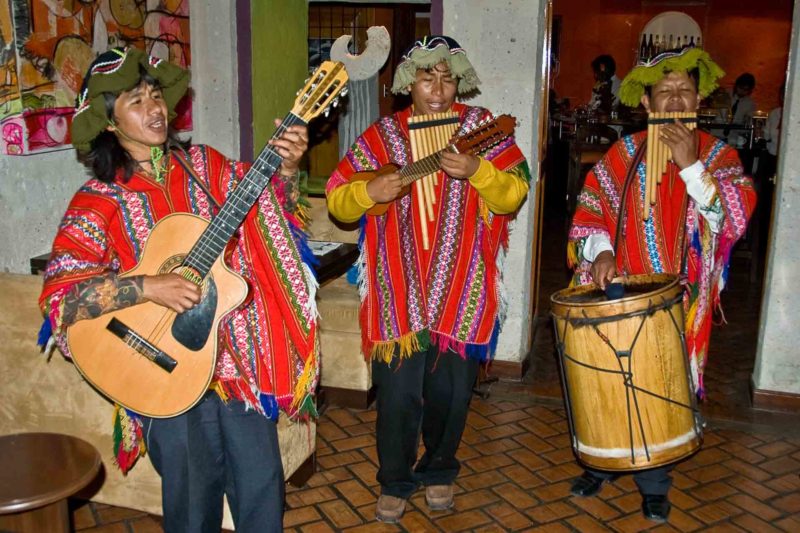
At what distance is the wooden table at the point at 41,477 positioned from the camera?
212 centimetres

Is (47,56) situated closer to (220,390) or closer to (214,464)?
(220,390)

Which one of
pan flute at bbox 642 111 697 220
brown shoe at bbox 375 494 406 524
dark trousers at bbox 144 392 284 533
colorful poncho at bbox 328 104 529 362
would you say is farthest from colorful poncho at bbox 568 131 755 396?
dark trousers at bbox 144 392 284 533

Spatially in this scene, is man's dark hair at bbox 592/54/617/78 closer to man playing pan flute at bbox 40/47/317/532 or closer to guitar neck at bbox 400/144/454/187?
guitar neck at bbox 400/144/454/187

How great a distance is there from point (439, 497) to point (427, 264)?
0.98 metres

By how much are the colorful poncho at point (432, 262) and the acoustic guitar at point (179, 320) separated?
83cm

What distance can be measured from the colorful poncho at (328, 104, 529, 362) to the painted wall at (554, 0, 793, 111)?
11.7 m

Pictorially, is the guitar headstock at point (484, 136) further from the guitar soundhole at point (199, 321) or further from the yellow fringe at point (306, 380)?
the guitar soundhole at point (199, 321)

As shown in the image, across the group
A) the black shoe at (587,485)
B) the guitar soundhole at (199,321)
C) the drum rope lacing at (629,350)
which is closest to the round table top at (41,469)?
Answer: the guitar soundhole at (199,321)

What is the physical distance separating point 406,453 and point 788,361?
228 centimetres

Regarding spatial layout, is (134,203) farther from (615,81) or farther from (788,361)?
(615,81)

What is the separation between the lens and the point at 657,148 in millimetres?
2975

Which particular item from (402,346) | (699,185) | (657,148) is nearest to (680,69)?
(657,148)

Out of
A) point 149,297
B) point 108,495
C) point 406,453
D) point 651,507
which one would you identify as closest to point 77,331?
point 149,297

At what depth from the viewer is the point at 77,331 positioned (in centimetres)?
231
